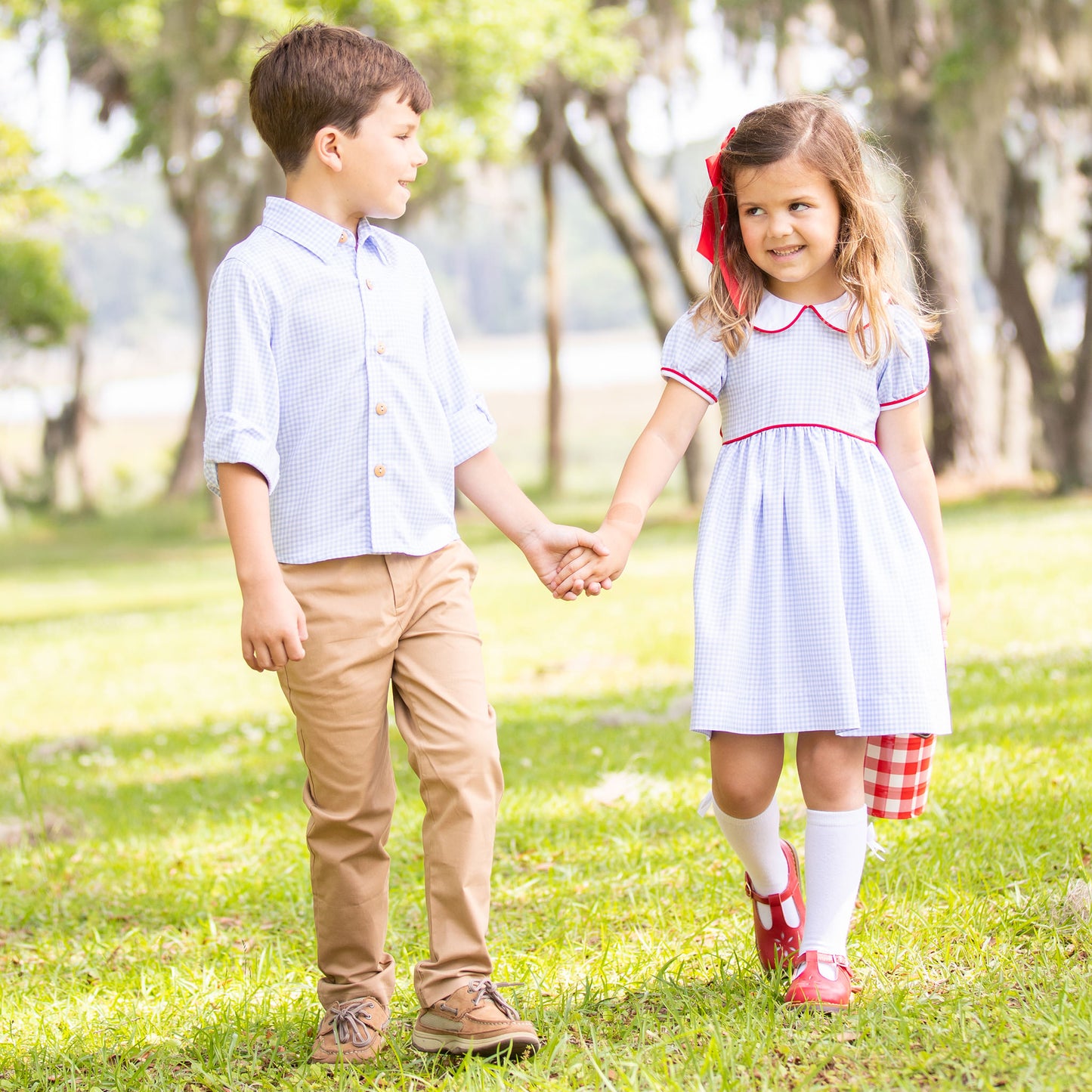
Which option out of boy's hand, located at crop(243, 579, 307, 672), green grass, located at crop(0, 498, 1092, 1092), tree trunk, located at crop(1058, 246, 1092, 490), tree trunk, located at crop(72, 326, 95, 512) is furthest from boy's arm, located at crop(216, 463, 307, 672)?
tree trunk, located at crop(72, 326, 95, 512)

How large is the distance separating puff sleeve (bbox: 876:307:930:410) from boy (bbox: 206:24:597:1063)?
0.88 meters

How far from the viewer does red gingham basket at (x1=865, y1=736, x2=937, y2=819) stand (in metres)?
2.76

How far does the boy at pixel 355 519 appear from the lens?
8.02 ft

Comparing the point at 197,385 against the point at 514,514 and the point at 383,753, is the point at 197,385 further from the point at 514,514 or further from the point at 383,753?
the point at 383,753

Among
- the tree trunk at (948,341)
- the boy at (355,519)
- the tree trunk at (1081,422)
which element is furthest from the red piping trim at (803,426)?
the tree trunk at (948,341)

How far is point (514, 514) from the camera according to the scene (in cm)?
273

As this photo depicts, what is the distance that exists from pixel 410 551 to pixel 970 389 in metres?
14.5

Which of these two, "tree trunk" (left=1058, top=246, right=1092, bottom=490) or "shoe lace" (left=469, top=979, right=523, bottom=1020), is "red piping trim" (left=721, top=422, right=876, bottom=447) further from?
"tree trunk" (left=1058, top=246, right=1092, bottom=490)

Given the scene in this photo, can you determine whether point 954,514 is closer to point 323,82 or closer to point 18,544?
point 323,82

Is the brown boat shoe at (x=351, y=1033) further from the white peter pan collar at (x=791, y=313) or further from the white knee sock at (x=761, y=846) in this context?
the white peter pan collar at (x=791, y=313)

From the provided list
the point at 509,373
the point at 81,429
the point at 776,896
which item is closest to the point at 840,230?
the point at 776,896

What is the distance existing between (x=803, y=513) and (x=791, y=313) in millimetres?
414

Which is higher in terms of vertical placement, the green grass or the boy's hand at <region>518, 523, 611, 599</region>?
the boy's hand at <region>518, 523, 611, 599</region>

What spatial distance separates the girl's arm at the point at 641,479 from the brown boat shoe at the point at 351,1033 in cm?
87
